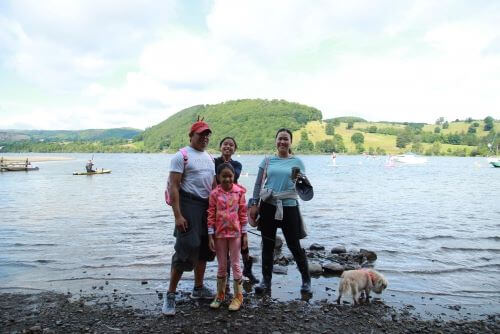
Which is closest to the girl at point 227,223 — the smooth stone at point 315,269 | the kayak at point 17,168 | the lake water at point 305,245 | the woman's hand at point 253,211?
the woman's hand at point 253,211

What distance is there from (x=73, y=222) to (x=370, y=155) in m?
150

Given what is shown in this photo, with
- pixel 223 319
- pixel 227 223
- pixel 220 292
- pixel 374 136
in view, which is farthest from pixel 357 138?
pixel 223 319

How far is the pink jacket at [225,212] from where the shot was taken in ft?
20.4

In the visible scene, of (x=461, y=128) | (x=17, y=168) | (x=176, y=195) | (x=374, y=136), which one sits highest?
(x=461, y=128)

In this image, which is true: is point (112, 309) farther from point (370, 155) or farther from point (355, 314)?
point (370, 155)

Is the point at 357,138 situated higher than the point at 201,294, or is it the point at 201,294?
the point at 357,138

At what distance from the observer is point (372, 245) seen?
13453mm

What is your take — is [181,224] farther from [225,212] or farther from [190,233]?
[225,212]

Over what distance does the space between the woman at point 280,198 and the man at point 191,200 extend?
111 centimetres

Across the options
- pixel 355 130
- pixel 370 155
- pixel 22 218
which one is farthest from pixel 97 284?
pixel 355 130

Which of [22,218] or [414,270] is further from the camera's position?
[22,218]

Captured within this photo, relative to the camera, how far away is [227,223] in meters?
6.25

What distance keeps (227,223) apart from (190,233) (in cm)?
63

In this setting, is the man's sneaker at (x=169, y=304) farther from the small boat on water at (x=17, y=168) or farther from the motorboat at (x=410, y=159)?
the motorboat at (x=410, y=159)
